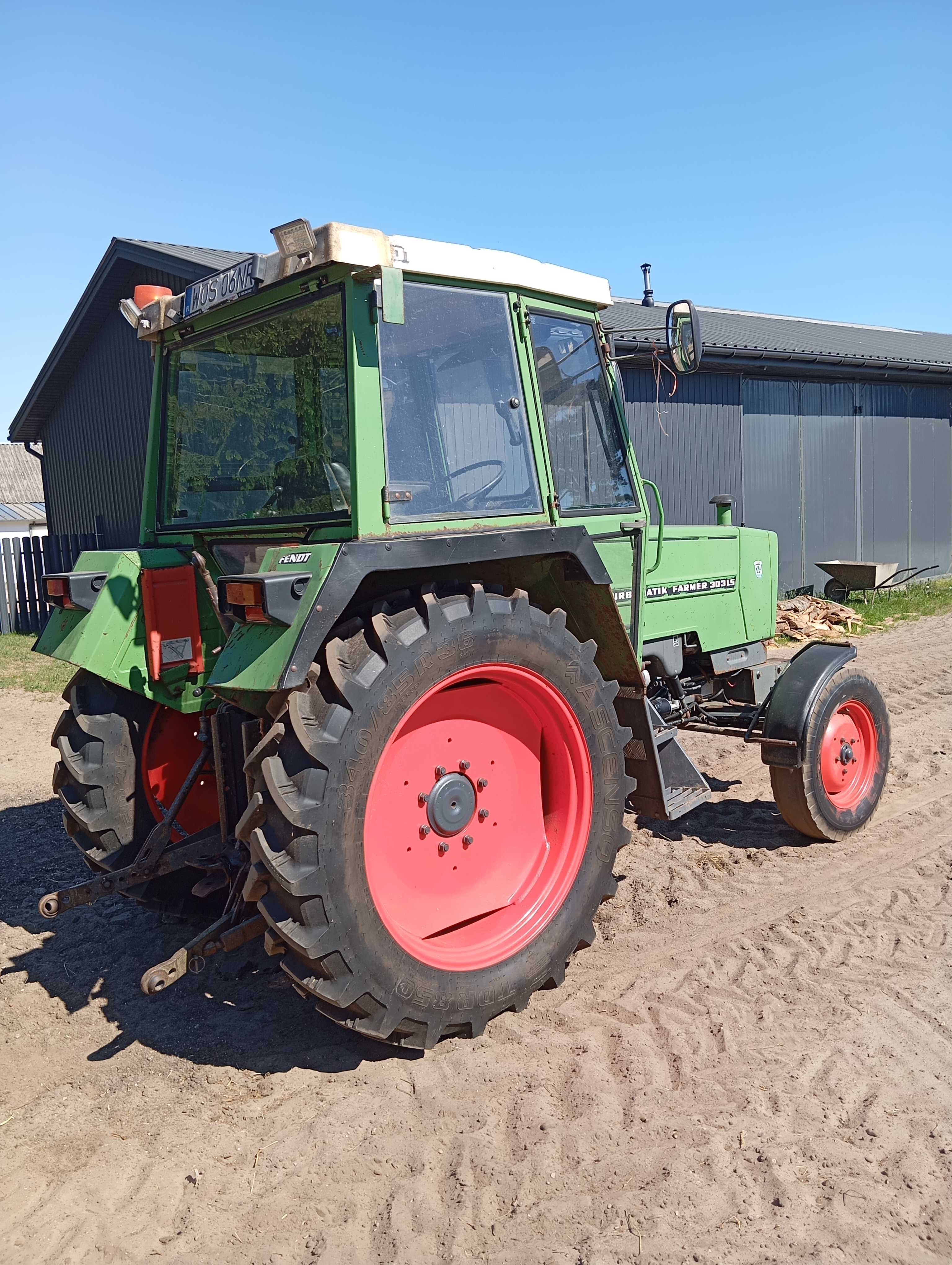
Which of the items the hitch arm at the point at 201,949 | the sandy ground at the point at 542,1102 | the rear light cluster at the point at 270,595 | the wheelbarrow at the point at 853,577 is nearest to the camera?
the sandy ground at the point at 542,1102

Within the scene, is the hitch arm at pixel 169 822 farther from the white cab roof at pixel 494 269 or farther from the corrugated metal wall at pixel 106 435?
the corrugated metal wall at pixel 106 435

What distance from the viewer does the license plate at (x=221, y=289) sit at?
10.4 feet

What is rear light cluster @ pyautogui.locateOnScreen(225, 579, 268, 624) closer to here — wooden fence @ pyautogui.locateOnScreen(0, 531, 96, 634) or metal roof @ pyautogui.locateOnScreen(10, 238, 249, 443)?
metal roof @ pyautogui.locateOnScreen(10, 238, 249, 443)

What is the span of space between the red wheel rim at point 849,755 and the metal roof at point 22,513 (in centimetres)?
2950

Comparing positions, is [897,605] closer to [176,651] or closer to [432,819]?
[432,819]

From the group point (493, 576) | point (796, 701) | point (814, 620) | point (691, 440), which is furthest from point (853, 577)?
point (493, 576)

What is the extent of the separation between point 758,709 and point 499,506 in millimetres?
2278

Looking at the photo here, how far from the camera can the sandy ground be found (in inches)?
90.2

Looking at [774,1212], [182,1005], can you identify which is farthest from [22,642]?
[774,1212]

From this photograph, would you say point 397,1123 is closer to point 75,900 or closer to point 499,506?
point 75,900

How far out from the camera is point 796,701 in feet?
15.1

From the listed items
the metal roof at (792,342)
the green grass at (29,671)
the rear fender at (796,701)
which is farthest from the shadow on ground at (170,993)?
the metal roof at (792,342)

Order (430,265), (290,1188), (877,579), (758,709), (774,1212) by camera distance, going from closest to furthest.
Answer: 1. (774,1212)
2. (290,1188)
3. (430,265)
4. (758,709)
5. (877,579)

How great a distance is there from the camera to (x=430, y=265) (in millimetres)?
3115
